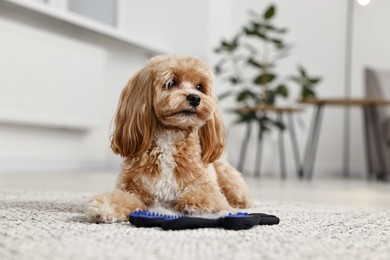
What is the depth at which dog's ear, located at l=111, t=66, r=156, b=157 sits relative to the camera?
1.48 m

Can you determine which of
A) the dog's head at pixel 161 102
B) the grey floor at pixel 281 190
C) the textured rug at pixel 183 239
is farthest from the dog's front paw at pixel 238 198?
the grey floor at pixel 281 190

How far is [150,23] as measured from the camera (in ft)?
18.6

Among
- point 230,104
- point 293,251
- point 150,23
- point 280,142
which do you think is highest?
point 150,23

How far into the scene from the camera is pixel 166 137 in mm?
1514

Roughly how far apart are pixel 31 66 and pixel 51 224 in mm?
2983

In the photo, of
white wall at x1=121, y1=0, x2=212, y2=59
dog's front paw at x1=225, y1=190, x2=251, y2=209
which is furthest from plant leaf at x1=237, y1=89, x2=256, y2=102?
dog's front paw at x1=225, y1=190, x2=251, y2=209

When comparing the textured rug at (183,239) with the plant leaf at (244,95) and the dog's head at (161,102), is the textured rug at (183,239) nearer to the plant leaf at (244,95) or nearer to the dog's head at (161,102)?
the dog's head at (161,102)

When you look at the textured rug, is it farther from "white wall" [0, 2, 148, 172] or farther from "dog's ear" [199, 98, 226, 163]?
"white wall" [0, 2, 148, 172]

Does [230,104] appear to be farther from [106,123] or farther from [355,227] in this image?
[355,227]

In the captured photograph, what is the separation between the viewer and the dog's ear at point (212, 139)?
158 centimetres

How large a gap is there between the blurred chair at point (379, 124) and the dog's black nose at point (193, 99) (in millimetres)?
3868

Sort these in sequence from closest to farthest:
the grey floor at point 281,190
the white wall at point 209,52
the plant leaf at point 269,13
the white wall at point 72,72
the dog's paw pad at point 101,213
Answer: the dog's paw pad at point 101,213, the grey floor at point 281,190, the white wall at point 72,72, the white wall at point 209,52, the plant leaf at point 269,13

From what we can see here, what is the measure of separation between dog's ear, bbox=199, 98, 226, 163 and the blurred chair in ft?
12.2

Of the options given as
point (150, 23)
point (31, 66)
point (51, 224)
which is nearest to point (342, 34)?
point (150, 23)
